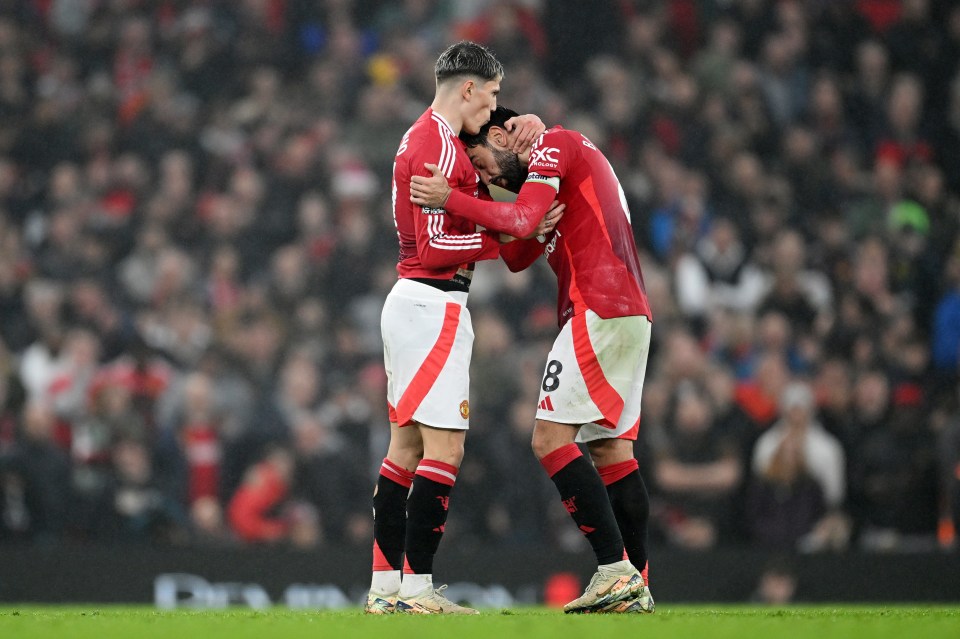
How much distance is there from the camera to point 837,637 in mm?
4684

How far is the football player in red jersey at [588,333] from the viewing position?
6.03m

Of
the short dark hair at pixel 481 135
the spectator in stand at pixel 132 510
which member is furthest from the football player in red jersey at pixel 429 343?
the spectator in stand at pixel 132 510

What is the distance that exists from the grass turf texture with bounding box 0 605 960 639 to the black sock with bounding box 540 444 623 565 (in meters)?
0.36

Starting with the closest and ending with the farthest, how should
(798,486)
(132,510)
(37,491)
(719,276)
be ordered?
(798,486)
(37,491)
(132,510)
(719,276)

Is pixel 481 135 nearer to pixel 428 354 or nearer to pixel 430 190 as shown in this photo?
pixel 430 190

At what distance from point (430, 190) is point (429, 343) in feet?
2.26

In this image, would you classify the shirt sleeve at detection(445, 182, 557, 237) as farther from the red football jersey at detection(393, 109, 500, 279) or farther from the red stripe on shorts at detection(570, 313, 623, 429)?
the red stripe on shorts at detection(570, 313, 623, 429)

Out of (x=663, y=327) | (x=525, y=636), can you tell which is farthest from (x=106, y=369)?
(x=525, y=636)

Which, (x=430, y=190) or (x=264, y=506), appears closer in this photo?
(x=430, y=190)

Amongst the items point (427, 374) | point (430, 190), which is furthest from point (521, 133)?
point (427, 374)

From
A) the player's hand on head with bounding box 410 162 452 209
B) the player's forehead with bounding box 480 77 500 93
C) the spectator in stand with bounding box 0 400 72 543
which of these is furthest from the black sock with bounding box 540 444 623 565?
the spectator in stand with bounding box 0 400 72 543

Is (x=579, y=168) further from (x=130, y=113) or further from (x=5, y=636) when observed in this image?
(x=130, y=113)

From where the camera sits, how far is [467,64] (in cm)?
624

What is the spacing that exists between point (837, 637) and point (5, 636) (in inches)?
116
